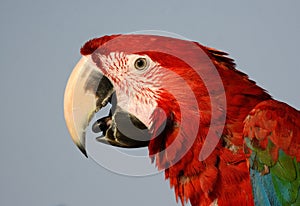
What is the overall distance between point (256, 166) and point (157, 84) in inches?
26.7

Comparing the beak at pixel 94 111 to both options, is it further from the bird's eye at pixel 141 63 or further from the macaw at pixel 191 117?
the bird's eye at pixel 141 63

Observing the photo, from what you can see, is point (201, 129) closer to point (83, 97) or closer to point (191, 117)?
point (191, 117)

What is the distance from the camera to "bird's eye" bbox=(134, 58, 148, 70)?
2.83 meters

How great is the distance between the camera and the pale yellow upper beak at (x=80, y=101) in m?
2.90

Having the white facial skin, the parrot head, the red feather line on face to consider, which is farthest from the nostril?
the red feather line on face

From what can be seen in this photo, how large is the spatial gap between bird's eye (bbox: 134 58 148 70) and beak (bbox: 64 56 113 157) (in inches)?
7.5

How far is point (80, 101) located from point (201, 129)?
27.6 inches

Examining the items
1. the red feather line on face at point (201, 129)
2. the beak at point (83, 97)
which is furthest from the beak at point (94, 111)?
the red feather line on face at point (201, 129)

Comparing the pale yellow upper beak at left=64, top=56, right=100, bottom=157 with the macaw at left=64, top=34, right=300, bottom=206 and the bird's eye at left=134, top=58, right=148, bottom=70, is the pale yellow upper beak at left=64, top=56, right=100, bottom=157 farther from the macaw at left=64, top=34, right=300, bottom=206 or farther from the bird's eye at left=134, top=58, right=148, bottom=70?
the bird's eye at left=134, top=58, right=148, bottom=70

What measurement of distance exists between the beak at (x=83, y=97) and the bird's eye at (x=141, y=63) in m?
0.19

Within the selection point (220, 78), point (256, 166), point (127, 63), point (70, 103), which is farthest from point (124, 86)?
point (256, 166)

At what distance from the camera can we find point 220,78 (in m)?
2.74

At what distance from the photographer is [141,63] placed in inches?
112

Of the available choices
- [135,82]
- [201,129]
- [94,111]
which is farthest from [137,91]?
[201,129]
